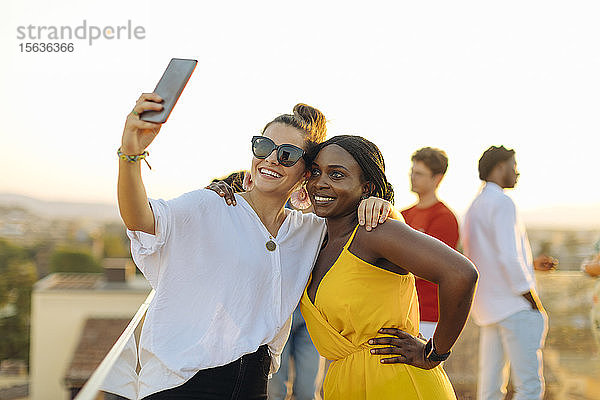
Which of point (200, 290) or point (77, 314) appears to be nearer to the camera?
point (200, 290)

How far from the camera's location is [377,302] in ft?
7.77

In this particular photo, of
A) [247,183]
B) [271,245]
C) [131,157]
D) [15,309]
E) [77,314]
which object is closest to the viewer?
[131,157]

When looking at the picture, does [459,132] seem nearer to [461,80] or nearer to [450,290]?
[461,80]

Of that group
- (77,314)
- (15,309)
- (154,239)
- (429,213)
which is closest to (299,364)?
(429,213)

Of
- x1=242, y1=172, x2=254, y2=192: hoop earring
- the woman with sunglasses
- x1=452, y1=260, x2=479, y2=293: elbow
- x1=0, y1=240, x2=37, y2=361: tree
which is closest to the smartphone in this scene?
the woman with sunglasses

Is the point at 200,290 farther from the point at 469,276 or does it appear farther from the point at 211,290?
the point at 469,276

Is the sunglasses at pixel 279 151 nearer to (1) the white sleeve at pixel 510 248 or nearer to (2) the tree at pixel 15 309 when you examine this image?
(1) the white sleeve at pixel 510 248

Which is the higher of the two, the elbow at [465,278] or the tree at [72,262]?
the elbow at [465,278]

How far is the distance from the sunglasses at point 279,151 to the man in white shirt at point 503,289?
248 centimetres

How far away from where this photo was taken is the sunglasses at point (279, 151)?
2.47m

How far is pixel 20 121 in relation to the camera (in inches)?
1941

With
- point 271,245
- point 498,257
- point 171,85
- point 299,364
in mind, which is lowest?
point 299,364

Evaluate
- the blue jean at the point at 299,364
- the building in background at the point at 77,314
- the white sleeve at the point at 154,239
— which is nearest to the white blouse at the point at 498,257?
the blue jean at the point at 299,364

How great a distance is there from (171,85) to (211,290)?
66 centimetres
